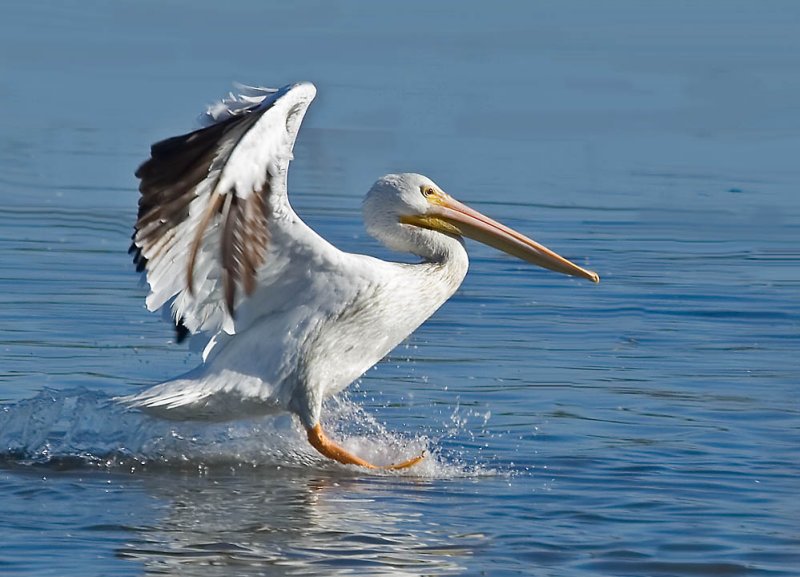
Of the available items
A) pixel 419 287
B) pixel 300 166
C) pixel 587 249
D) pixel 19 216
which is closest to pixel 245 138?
pixel 419 287

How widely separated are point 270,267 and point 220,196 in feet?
2.27

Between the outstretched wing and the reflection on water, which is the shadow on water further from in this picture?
the outstretched wing

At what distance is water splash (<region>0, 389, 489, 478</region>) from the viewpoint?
709cm

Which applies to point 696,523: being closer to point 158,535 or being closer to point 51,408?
point 158,535

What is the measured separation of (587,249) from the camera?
506 inches

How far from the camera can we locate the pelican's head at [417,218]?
7.32m

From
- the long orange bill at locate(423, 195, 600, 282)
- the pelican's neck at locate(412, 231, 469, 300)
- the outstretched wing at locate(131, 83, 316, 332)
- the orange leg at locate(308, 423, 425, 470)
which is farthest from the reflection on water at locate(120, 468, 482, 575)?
the long orange bill at locate(423, 195, 600, 282)

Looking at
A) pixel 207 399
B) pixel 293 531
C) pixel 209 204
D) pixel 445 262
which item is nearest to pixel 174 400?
pixel 207 399

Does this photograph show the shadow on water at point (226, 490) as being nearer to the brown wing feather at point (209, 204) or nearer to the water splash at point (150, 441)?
the water splash at point (150, 441)

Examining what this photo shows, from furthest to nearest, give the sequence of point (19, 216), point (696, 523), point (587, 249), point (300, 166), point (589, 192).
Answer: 1. point (300, 166)
2. point (589, 192)
3. point (19, 216)
4. point (587, 249)
5. point (696, 523)

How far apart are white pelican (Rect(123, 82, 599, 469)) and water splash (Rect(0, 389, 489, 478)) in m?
0.17

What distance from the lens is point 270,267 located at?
682cm

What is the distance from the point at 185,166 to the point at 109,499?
1.28 meters

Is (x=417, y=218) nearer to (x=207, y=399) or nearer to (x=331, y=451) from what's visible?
(x=331, y=451)
